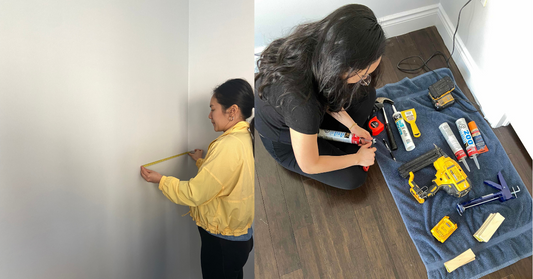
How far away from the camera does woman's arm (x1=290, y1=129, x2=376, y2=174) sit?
0.98 m

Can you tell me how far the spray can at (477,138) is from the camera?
1.41 meters

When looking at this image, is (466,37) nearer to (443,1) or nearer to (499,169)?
(443,1)

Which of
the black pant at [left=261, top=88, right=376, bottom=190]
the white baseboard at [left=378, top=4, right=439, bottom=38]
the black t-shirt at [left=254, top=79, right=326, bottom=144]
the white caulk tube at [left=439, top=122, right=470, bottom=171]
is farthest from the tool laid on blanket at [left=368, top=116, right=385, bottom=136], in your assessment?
the white baseboard at [left=378, top=4, right=439, bottom=38]

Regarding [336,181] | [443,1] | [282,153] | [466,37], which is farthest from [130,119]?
[443,1]

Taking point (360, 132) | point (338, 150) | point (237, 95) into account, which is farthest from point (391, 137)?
point (237, 95)

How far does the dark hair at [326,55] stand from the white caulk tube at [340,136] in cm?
37

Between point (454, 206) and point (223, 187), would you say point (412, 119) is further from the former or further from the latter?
point (223, 187)

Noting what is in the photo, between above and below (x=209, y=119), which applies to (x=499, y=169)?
below

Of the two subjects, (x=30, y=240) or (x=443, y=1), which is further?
(x=443, y=1)

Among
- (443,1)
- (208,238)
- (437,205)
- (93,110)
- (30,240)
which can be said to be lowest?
(437,205)

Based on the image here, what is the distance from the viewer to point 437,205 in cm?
135

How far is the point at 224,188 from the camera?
57 cm

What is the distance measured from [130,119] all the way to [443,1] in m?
1.88

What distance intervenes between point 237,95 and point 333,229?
1.04 meters
